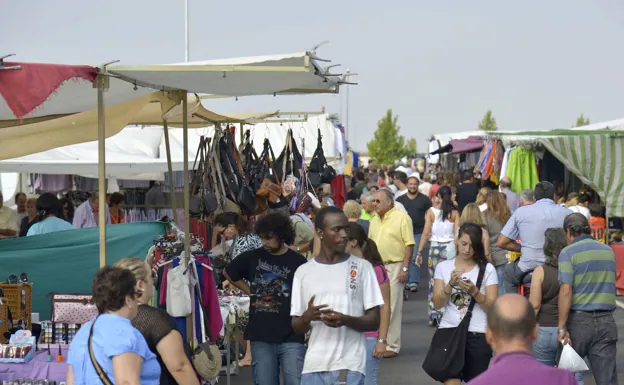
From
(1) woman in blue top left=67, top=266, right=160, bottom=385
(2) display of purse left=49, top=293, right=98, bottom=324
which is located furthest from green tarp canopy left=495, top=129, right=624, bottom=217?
(1) woman in blue top left=67, top=266, right=160, bottom=385

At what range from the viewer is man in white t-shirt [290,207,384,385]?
607 cm

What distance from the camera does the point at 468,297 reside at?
7203 mm

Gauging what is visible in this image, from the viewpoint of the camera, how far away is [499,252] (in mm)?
12305

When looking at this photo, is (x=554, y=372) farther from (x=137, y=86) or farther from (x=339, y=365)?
(x=137, y=86)

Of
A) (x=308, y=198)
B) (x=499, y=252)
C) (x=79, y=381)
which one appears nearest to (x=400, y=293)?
(x=499, y=252)

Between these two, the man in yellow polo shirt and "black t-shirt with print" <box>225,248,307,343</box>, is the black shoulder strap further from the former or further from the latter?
the man in yellow polo shirt

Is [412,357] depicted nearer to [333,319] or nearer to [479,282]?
[479,282]

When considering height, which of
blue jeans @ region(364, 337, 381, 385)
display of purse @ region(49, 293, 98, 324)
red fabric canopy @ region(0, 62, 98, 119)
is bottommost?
blue jeans @ region(364, 337, 381, 385)

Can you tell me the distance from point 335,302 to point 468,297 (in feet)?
5.04

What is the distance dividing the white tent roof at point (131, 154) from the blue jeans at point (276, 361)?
23.8 ft

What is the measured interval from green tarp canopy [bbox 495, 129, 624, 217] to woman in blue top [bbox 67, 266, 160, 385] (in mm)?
12371

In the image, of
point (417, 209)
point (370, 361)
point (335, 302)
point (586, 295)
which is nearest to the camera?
point (335, 302)

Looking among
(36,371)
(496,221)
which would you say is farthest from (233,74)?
(496,221)

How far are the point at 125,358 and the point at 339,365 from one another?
71.5 inches
